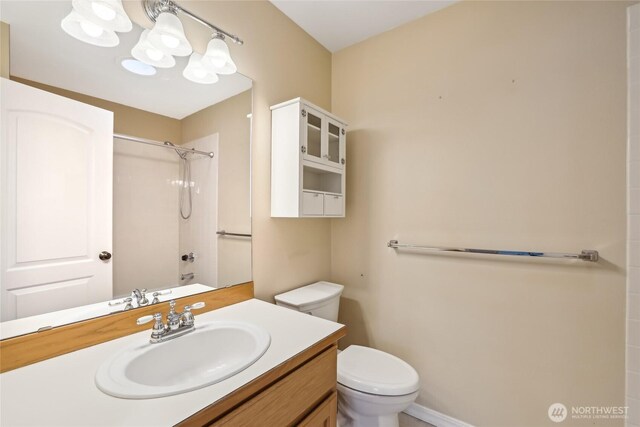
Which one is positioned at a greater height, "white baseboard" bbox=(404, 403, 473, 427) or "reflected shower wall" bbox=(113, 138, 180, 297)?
"reflected shower wall" bbox=(113, 138, 180, 297)

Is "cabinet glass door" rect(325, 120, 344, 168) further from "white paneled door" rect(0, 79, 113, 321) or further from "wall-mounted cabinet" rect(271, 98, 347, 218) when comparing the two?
"white paneled door" rect(0, 79, 113, 321)

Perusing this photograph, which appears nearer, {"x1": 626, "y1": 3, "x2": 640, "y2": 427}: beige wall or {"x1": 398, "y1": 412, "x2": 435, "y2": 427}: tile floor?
{"x1": 626, "y1": 3, "x2": 640, "y2": 427}: beige wall

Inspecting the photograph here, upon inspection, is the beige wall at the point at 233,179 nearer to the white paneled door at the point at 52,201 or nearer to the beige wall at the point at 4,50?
the white paneled door at the point at 52,201

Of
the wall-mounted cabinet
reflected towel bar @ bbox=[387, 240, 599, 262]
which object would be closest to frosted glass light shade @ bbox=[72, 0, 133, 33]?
the wall-mounted cabinet

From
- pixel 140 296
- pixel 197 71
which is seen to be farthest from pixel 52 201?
pixel 197 71

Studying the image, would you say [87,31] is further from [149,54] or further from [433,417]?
[433,417]

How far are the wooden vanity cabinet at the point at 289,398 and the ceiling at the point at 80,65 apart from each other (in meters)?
1.06

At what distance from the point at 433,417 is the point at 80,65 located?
92.6 inches

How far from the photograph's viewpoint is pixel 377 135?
180cm

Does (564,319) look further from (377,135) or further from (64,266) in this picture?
A: (64,266)

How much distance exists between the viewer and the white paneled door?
747 mm

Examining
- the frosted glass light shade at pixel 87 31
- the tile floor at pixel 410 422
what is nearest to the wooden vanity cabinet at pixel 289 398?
the tile floor at pixel 410 422

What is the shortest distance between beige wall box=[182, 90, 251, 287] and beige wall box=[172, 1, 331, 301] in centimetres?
5

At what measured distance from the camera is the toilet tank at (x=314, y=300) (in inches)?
57.4
